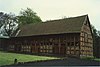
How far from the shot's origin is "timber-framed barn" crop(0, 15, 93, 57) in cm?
4238

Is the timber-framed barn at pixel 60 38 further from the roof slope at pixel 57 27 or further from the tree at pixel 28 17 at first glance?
the tree at pixel 28 17

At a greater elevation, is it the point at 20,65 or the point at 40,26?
the point at 40,26

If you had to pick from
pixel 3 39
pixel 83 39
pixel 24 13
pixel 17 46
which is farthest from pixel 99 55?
pixel 24 13

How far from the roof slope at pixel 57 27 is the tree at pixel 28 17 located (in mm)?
18303

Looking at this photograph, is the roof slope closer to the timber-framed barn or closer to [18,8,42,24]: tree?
the timber-framed barn

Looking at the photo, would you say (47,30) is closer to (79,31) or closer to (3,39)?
(79,31)

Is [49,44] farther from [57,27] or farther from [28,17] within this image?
[28,17]

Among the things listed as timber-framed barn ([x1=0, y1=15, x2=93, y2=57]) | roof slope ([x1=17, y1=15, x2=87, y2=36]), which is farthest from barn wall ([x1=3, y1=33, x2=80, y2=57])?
roof slope ([x1=17, y1=15, x2=87, y2=36])

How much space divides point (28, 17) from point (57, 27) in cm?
3039

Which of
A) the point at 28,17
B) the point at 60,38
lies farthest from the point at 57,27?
the point at 28,17

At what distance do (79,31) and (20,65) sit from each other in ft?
71.3

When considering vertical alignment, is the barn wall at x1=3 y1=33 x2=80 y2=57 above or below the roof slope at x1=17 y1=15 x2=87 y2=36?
below

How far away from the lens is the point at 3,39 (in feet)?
199

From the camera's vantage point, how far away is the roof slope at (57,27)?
1728 inches
